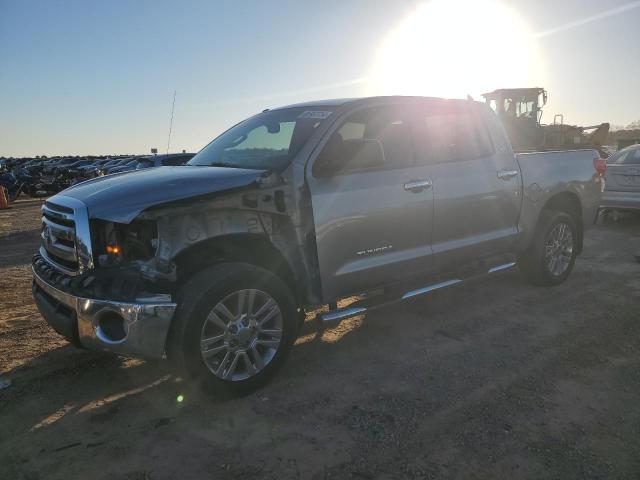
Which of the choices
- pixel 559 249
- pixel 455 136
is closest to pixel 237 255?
pixel 455 136

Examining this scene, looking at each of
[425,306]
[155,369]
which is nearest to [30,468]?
[155,369]

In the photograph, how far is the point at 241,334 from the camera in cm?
327

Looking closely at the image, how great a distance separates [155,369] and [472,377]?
7.74 ft

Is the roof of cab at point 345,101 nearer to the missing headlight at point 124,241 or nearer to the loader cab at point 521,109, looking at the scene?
the missing headlight at point 124,241

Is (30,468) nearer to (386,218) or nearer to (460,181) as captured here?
(386,218)

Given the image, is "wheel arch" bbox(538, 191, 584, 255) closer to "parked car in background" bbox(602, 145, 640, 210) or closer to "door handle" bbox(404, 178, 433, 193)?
"door handle" bbox(404, 178, 433, 193)

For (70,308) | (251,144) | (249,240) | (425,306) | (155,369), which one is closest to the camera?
(70,308)

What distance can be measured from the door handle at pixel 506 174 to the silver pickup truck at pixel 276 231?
0.6 inches

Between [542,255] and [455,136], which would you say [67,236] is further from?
[542,255]

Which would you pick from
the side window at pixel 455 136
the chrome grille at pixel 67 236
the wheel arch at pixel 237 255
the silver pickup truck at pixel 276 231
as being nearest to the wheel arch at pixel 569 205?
the silver pickup truck at pixel 276 231

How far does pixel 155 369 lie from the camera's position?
3.78 meters

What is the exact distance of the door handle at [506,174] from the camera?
4828 mm

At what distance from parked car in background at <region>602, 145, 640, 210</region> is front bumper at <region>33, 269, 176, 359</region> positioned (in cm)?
907

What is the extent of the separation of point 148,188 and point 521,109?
19.4 m
